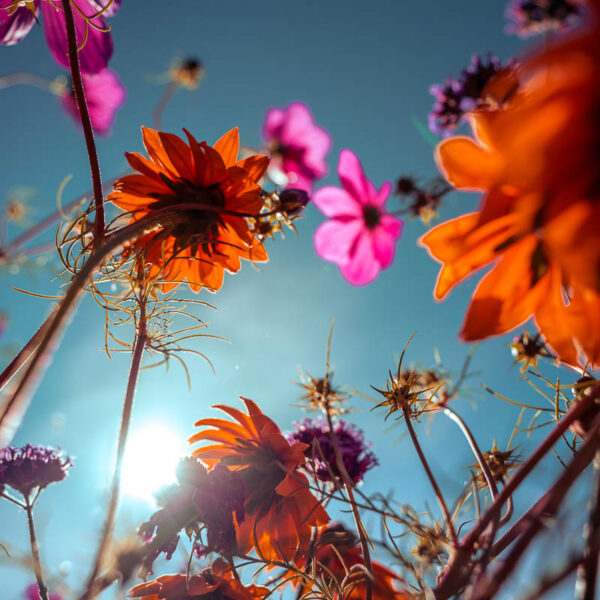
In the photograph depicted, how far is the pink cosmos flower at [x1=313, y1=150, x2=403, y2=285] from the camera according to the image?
33.2 inches

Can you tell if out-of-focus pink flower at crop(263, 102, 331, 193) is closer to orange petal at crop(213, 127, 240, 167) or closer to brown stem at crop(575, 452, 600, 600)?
orange petal at crop(213, 127, 240, 167)

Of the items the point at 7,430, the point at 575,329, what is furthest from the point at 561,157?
the point at 7,430

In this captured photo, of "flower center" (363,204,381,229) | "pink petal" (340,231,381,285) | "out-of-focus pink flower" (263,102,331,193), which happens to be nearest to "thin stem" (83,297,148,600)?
"pink petal" (340,231,381,285)

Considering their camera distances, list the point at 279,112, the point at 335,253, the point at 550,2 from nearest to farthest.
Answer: the point at 550,2 → the point at 335,253 → the point at 279,112

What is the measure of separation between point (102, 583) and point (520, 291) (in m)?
0.24

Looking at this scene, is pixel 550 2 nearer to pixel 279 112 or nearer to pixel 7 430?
pixel 279 112

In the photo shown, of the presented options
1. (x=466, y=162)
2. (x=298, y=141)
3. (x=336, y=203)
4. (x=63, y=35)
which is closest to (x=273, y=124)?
(x=298, y=141)

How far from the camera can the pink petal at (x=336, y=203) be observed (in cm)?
88

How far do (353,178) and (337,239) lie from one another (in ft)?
0.43

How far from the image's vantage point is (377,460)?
0.58m

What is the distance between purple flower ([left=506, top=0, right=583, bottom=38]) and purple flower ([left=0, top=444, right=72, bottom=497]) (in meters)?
0.76

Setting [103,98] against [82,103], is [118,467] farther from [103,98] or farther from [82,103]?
[103,98]

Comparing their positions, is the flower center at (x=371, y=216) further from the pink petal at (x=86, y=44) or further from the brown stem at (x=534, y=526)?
the brown stem at (x=534, y=526)

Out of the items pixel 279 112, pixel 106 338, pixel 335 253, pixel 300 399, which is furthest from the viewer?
pixel 279 112
